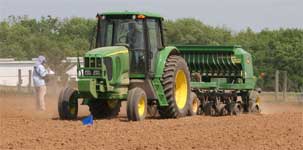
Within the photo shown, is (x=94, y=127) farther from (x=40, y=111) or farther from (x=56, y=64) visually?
(x=56, y=64)

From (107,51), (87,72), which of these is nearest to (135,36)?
(107,51)

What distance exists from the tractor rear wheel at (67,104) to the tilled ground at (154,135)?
3.16 feet

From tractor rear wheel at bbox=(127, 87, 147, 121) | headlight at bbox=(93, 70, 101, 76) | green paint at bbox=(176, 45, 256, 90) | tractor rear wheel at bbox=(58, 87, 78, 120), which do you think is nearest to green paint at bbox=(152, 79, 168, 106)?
tractor rear wheel at bbox=(127, 87, 147, 121)

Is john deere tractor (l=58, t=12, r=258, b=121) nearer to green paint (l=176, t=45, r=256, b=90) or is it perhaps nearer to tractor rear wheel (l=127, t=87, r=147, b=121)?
tractor rear wheel (l=127, t=87, r=147, b=121)

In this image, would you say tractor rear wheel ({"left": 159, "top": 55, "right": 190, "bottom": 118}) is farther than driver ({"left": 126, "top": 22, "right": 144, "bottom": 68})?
Yes

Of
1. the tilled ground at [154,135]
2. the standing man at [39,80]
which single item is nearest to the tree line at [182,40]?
the standing man at [39,80]

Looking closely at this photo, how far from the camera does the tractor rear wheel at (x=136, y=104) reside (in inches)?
527

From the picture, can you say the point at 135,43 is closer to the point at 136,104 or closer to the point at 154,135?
the point at 136,104

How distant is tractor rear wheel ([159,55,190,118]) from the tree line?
18.8 m

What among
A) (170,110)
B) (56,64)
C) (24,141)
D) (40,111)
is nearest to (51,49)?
(56,64)

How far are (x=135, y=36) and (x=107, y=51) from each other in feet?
2.93

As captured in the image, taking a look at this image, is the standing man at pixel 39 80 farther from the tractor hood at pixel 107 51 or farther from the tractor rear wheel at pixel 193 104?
the tractor hood at pixel 107 51

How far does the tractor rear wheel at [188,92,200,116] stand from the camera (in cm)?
1617

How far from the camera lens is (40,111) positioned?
17781 millimetres
